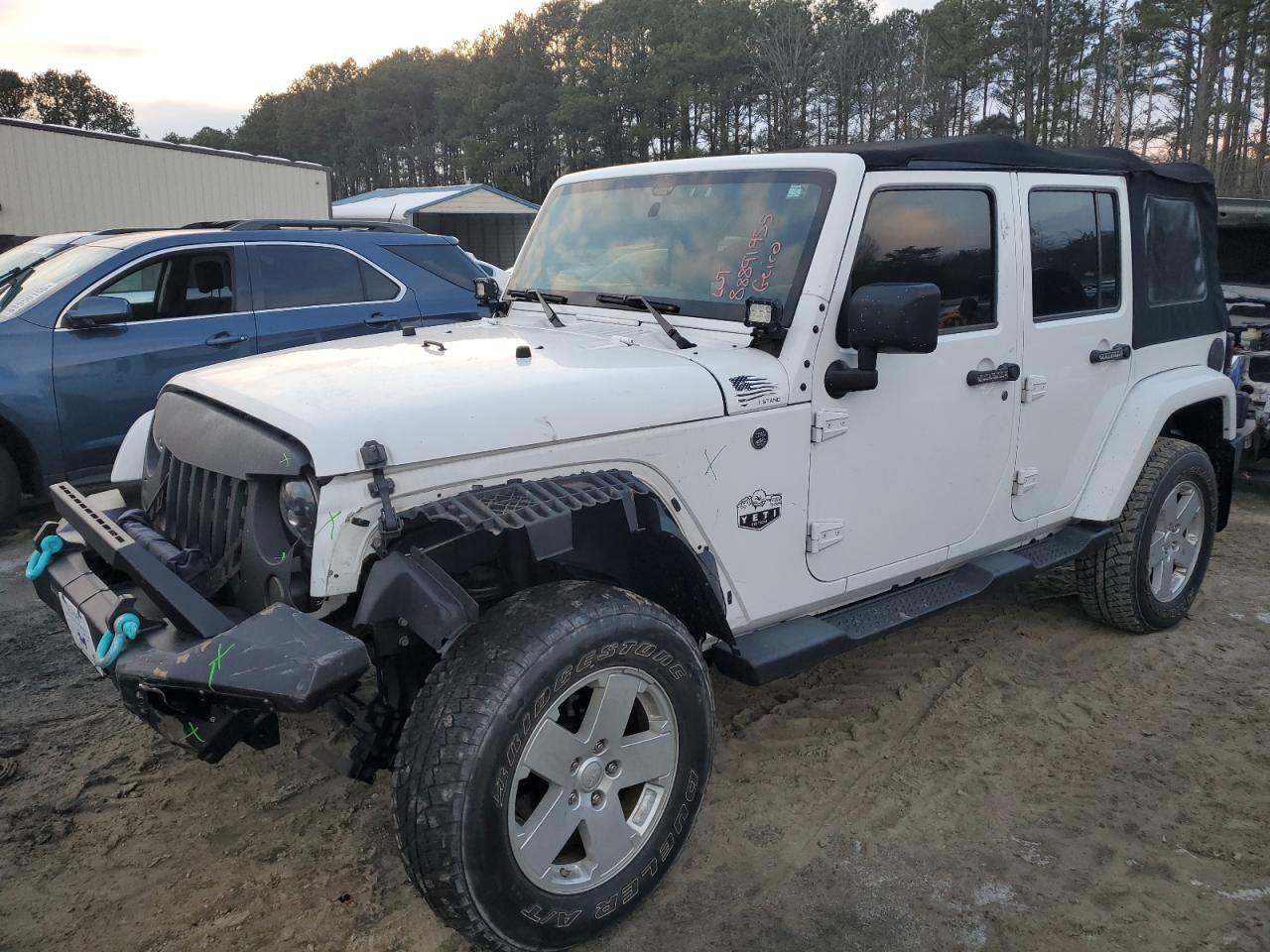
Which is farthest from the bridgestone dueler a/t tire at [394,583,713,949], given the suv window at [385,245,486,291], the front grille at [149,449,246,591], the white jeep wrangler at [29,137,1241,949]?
the suv window at [385,245,486,291]

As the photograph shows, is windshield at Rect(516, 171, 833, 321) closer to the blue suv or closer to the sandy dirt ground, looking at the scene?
the sandy dirt ground

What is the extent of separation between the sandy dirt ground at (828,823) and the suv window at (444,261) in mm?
3958

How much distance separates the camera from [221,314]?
639 cm

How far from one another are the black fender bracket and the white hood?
0.25 m

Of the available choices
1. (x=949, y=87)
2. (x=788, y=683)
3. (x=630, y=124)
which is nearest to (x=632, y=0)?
(x=630, y=124)

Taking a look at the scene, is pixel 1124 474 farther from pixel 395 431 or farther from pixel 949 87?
pixel 949 87

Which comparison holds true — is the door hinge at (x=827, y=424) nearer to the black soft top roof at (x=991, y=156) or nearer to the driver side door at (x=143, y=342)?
the black soft top roof at (x=991, y=156)

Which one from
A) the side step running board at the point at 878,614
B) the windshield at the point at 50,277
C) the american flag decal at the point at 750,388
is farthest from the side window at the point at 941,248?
the windshield at the point at 50,277

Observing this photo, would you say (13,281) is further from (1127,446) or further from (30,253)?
(1127,446)

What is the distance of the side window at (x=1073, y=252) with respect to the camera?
3.76 metres

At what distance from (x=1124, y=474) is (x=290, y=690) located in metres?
3.53

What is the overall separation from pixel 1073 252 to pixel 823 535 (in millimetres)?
1802

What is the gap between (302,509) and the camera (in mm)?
2277

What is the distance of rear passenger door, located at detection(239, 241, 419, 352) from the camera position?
6531mm
